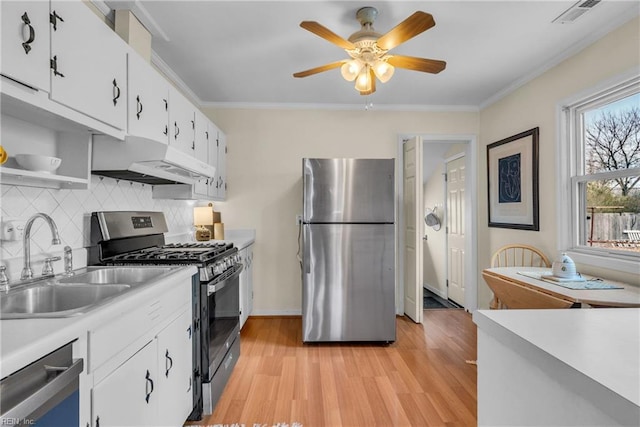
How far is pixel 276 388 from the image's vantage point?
7.81ft

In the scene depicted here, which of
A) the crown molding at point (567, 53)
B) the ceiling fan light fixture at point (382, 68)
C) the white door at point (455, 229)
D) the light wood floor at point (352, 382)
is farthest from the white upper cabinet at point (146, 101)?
the white door at point (455, 229)

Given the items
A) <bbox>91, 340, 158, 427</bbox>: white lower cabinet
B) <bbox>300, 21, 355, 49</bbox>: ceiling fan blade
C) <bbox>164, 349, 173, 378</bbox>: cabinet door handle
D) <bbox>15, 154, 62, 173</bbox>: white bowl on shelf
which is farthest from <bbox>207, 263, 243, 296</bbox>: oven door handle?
<bbox>300, 21, 355, 49</bbox>: ceiling fan blade

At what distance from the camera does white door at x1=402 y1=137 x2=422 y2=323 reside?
364cm

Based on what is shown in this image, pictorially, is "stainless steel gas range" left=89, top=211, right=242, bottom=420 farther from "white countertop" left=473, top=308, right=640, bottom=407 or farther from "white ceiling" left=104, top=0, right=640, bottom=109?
"white countertop" left=473, top=308, right=640, bottom=407

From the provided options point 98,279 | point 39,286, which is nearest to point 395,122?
point 98,279

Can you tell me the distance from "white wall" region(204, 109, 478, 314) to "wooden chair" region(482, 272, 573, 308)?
1977mm

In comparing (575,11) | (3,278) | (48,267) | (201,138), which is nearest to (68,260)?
(48,267)

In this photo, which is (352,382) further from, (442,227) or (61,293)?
(442,227)

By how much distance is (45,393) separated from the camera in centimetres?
90

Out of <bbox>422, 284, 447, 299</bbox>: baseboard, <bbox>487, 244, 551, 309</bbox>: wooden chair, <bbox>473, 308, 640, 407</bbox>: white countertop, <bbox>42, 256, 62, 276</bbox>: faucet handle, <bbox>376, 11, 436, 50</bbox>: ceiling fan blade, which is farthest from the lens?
<bbox>422, 284, 447, 299</bbox>: baseboard

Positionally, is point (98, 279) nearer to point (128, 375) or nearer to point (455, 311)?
point (128, 375)

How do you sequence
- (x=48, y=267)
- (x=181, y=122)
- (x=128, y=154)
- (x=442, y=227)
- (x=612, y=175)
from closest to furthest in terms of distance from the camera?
(x=48, y=267) → (x=128, y=154) → (x=612, y=175) → (x=181, y=122) → (x=442, y=227)

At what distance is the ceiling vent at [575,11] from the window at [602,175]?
515 mm

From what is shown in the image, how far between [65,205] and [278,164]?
2430 millimetres
